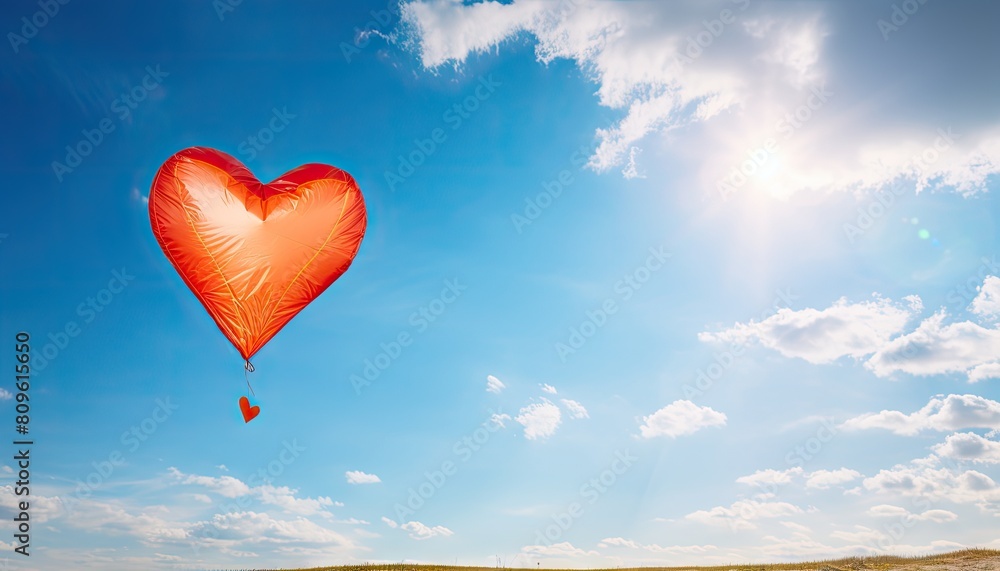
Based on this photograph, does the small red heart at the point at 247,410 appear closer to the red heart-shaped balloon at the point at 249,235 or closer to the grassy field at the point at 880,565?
the red heart-shaped balloon at the point at 249,235

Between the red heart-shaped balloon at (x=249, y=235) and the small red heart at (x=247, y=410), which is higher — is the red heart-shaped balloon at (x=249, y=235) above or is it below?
above

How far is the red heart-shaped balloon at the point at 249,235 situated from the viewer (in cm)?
1686

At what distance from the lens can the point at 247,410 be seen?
1471 centimetres

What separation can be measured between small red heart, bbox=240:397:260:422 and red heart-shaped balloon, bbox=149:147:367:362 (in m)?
2.27

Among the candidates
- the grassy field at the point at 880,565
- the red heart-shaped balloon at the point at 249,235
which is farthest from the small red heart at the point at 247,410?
the grassy field at the point at 880,565

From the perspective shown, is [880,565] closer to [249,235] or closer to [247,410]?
[247,410]

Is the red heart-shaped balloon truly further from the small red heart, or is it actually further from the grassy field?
the grassy field

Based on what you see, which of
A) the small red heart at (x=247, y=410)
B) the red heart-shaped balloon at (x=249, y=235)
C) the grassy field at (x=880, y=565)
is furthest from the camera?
the grassy field at (x=880, y=565)

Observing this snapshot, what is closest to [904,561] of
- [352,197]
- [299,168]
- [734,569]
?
[734,569]

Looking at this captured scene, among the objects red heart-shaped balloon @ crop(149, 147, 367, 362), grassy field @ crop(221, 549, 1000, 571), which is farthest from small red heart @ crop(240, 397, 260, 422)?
grassy field @ crop(221, 549, 1000, 571)

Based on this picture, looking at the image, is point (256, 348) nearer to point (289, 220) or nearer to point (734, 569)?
point (289, 220)

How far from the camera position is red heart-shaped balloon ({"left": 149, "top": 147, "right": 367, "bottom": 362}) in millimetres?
16859

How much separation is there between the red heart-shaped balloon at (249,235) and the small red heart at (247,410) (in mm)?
2269

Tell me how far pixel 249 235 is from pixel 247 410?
5541 mm
